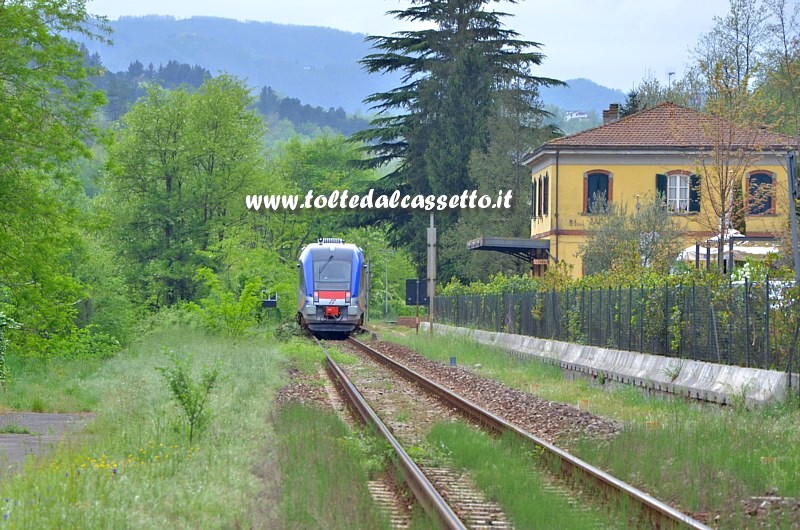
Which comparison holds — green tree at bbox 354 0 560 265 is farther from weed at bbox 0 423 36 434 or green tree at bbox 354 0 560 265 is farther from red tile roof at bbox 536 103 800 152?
weed at bbox 0 423 36 434

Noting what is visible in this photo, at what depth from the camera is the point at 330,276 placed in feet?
152

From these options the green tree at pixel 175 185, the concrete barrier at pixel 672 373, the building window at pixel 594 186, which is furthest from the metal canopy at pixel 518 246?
the concrete barrier at pixel 672 373

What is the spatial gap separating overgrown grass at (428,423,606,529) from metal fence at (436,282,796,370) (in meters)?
5.17

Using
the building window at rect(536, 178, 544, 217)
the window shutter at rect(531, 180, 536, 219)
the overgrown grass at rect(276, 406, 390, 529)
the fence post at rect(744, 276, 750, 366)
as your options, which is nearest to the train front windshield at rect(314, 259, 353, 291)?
the building window at rect(536, 178, 544, 217)

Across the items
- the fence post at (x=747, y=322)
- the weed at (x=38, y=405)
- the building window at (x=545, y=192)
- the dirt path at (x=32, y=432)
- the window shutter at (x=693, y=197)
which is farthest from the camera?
the building window at (x=545, y=192)

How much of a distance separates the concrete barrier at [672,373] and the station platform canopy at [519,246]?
2071 cm

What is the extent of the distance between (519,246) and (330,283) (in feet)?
39.2

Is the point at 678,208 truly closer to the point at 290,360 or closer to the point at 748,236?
the point at 748,236

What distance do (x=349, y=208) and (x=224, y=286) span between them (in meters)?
17.7

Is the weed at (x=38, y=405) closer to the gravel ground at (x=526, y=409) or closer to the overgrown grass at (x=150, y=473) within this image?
the overgrown grass at (x=150, y=473)

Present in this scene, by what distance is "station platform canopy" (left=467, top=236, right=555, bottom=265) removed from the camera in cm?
5284

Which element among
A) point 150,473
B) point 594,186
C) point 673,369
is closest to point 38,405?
point 150,473

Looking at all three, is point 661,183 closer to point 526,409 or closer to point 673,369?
point 673,369

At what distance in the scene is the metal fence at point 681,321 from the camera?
18.7m
